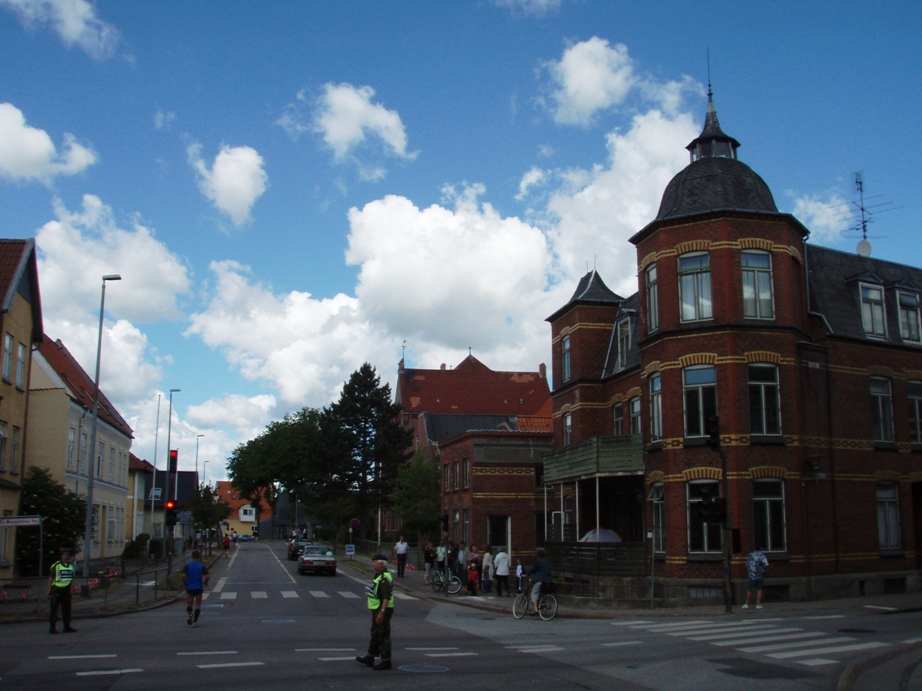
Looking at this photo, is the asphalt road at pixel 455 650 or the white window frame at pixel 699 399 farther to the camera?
the white window frame at pixel 699 399

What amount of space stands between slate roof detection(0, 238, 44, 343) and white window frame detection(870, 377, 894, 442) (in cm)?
2852

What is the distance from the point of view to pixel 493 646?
1611cm

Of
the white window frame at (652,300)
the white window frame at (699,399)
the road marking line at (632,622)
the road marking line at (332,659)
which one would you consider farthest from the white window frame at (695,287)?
the road marking line at (332,659)

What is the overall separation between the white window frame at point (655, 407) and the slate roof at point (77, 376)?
28.5 m

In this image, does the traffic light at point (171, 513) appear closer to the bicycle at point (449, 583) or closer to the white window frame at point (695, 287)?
the bicycle at point (449, 583)

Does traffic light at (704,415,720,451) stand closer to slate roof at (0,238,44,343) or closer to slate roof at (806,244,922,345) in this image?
slate roof at (806,244,922,345)

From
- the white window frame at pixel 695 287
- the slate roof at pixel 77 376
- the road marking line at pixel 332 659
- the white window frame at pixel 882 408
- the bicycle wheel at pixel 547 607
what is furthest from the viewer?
the slate roof at pixel 77 376

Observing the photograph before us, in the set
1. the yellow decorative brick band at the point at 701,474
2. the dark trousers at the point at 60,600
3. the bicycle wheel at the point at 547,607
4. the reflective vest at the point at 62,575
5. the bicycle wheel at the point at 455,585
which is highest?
the yellow decorative brick band at the point at 701,474

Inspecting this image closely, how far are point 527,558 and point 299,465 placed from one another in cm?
6617

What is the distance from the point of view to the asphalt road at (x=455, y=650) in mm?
11898

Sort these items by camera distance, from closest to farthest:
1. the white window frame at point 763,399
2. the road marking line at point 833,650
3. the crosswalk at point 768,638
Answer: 1. the road marking line at point 833,650
2. the crosswalk at point 768,638
3. the white window frame at point 763,399

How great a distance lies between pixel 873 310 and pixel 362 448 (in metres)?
49.3

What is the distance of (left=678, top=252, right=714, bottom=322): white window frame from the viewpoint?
2597cm

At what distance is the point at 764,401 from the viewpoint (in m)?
25.5
